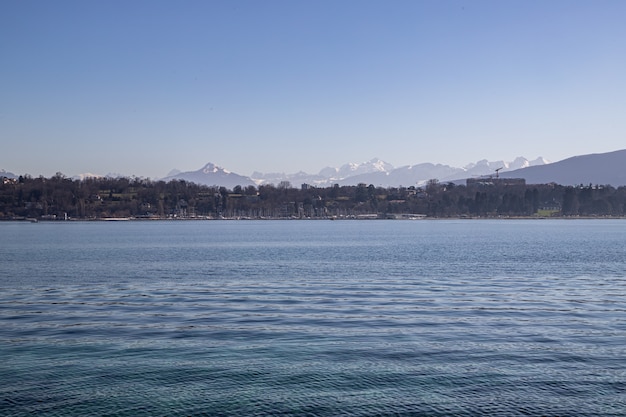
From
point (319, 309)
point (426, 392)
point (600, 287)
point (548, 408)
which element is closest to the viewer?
point (548, 408)

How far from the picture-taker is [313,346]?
2542 centimetres

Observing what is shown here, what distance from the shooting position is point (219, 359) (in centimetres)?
2336

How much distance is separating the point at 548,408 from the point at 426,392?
3.34 m

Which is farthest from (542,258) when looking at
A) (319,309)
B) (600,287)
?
(319,309)

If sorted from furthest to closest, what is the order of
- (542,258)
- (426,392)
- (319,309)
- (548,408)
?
(542,258), (319,309), (426,392), (548,408)

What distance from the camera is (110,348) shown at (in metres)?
25.2

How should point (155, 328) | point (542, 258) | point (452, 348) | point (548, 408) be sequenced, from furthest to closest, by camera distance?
point (542, 258) < point (155, 328) < point (452, 348) < point (548, 408)

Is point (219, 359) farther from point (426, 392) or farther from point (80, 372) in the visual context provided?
point (426, 392)

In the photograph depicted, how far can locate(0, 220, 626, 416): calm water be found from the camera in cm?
1869

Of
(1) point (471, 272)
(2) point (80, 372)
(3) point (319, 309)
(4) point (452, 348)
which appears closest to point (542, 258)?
(1) point (471, 272)

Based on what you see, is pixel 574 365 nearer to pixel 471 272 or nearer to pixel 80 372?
pixel 80 372

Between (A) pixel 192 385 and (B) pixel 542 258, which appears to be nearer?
(A) pixel 192 385

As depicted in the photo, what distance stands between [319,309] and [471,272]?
23608mm

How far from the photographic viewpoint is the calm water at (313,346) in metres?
18.7
